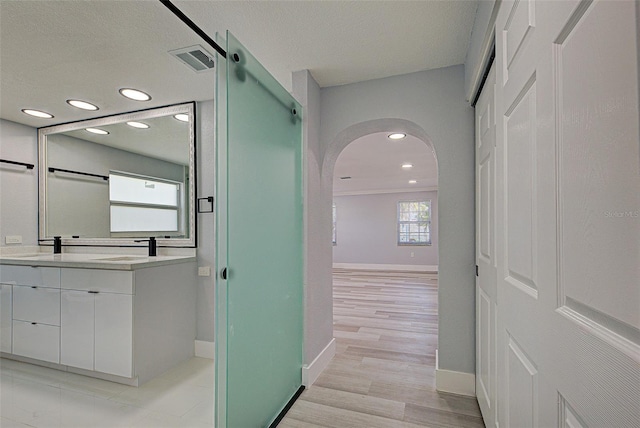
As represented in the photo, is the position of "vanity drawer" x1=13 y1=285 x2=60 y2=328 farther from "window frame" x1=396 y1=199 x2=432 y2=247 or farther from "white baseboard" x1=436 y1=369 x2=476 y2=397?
"window frame" x1=396 y1=199 x2=432 y2=247

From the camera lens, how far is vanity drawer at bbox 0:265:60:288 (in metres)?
2.46

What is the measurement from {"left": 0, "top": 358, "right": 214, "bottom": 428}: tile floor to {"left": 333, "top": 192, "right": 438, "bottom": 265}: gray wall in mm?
7282

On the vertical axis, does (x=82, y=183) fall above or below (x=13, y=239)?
above

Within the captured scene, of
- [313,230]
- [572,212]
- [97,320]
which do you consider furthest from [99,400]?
[572,212]

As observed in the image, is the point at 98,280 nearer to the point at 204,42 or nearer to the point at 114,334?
the point at 114,334

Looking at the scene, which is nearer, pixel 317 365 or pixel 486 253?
pixel 486 253

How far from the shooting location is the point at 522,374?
100cm

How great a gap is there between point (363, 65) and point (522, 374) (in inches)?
80.4

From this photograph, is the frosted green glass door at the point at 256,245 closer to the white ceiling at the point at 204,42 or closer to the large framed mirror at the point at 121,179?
the white ceiling at the point at 204,42

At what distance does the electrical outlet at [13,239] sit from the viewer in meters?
3.11

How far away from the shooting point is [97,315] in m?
2.31

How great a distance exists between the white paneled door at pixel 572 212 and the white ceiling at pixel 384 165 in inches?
69.0

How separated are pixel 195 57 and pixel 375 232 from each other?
26.1 ft

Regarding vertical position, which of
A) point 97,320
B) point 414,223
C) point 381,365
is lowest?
point 381,365
